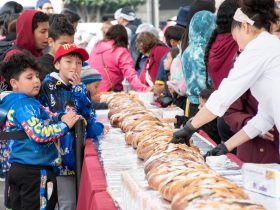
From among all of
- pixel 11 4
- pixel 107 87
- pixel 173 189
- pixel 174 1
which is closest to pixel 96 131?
pixel 173 189

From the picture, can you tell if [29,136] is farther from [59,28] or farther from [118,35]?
[118,35]

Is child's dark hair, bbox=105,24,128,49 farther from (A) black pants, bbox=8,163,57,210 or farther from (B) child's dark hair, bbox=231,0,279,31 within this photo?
(B) child's dark hair, bbox=231,0,279,31

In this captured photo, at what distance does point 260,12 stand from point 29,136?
65.8 inches

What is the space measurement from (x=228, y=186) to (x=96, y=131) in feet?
9.19

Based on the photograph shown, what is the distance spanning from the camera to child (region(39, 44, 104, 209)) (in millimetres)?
5512

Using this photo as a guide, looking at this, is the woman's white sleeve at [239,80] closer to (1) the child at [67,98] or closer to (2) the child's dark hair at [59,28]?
(1) the child at [67,98]

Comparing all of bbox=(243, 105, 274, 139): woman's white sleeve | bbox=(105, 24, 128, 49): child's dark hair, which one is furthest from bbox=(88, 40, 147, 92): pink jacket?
bbox=(243, 105, 274, 139): woman's white sleeve

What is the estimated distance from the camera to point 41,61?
19.9 ft

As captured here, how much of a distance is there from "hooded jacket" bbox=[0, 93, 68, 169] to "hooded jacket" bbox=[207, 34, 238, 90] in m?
1.43

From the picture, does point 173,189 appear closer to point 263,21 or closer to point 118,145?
point 263,21

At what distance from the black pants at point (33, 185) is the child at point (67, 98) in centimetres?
23

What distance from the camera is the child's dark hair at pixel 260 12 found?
4148 mm

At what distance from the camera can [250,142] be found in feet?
15.6

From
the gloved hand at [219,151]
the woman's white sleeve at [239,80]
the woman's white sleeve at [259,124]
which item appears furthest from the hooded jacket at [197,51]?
the woman's white sleeve at [239,80]
